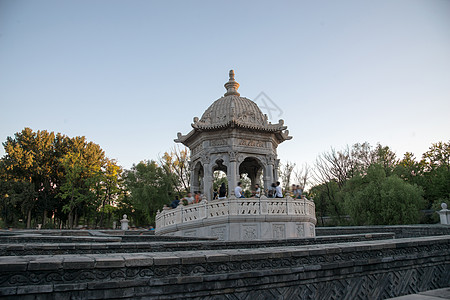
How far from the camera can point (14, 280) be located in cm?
283

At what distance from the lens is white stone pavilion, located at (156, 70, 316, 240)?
14016mm

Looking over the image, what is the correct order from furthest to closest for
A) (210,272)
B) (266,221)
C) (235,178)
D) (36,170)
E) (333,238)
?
(36,170), (235,178), (266,221), (333,238), (210,272)

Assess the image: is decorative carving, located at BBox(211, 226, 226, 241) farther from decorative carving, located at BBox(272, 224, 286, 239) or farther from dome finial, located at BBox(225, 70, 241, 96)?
dome finial, located at BBox(225, 70, 241, 96)

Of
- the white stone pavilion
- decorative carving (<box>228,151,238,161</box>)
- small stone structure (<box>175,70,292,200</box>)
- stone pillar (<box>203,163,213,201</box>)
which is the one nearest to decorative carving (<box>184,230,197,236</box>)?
the white stone pavilion

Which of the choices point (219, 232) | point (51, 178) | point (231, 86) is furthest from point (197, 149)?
point (51, 178)

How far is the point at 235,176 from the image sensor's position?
1730cm

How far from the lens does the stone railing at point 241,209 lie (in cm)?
1402

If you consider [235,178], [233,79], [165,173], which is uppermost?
[233,79]

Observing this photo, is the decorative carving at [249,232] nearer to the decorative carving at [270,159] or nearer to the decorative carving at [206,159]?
the decorative carving at [206,159]

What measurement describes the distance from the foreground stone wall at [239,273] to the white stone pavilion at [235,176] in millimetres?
9026

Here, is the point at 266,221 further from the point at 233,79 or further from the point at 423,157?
the point at 423,157

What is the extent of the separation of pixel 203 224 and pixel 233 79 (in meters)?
10.1

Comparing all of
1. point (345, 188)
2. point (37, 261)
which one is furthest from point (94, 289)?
point (345, 188)

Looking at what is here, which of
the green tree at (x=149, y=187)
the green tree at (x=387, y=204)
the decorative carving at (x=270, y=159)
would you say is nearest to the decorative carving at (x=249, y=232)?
the decorative carving at (x=270, y=159)
